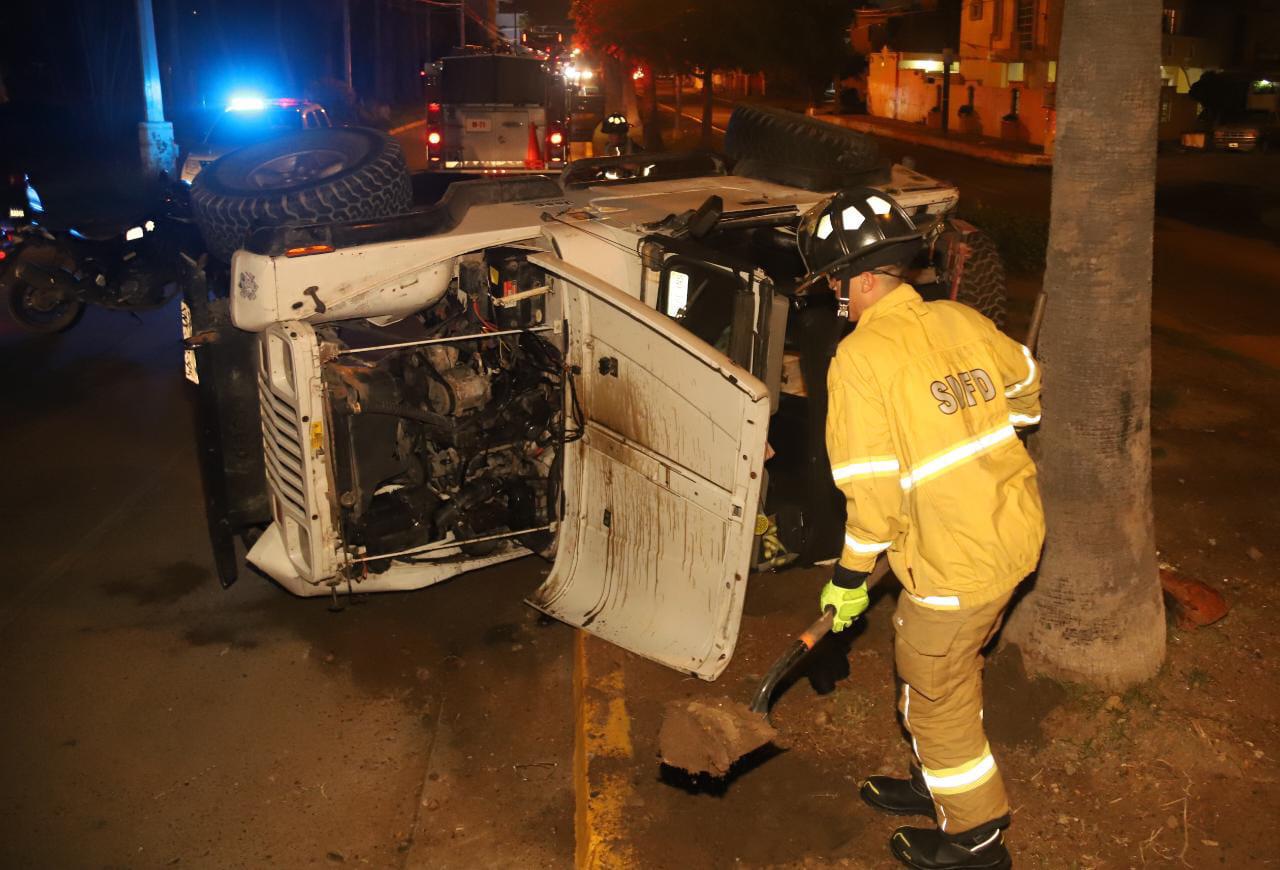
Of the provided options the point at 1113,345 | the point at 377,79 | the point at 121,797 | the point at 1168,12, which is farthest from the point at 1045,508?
the point at 377,79

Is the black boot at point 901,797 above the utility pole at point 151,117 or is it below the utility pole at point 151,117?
below

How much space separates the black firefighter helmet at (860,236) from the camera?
11.5 feet

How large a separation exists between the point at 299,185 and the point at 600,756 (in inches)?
127

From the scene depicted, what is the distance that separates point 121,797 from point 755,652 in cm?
256

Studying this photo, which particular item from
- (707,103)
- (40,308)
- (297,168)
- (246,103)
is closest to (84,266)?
(40,308)

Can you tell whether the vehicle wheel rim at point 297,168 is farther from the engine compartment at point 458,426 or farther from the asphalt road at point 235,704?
the asphalt road at point 235,704

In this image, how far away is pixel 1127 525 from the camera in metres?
4.37

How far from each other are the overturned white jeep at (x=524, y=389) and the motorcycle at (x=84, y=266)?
541 centimetres

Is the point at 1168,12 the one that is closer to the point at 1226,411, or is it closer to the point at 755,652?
the point at 1226,411

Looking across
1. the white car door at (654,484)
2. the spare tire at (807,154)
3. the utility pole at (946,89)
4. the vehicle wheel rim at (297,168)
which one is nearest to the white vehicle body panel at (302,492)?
the white car door at (654,484)

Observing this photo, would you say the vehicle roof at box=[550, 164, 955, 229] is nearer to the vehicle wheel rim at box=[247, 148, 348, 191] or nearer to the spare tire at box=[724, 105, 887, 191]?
the spare tire at box=[724, 105, 887, 191]

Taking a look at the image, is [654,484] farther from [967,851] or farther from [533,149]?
[533,149]

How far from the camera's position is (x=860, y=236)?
3.49 metres

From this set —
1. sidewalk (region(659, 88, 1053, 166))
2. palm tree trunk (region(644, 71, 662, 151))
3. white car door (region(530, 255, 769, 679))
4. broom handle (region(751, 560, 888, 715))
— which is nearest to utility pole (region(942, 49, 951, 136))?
sidewalk (region(659, 88, 1053, 166))
